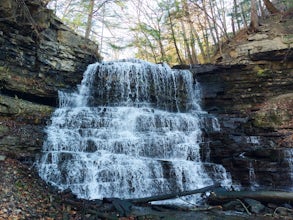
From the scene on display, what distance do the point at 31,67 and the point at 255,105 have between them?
12.2 m

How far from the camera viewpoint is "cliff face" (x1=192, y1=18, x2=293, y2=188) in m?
10.1

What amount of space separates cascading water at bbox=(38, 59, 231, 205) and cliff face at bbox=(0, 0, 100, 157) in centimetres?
66

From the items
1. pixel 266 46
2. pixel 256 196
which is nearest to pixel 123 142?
pixel 256 196

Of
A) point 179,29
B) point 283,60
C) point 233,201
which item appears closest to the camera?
point 233,201

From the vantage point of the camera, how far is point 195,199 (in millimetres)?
8516

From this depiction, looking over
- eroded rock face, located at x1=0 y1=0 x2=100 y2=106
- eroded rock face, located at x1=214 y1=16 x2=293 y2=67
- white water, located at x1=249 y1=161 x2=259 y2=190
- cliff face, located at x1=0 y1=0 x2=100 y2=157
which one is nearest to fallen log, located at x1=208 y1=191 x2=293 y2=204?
white water, located at x1=249 y1=161 x2=259 y2=190

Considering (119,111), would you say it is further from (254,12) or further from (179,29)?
(179,29)

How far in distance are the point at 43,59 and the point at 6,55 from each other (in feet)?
6.50

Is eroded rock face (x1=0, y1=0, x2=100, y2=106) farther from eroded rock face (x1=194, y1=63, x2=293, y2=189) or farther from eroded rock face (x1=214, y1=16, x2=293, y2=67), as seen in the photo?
eroded rock face (x1=214, y1=16, x2=293, y2=67)

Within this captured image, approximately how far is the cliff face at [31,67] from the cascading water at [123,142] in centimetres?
66

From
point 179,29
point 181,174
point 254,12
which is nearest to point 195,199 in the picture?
point 181,174

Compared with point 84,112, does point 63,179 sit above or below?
below

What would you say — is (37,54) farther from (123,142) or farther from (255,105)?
(255,105)

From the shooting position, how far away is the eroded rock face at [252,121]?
1005 centimetres
